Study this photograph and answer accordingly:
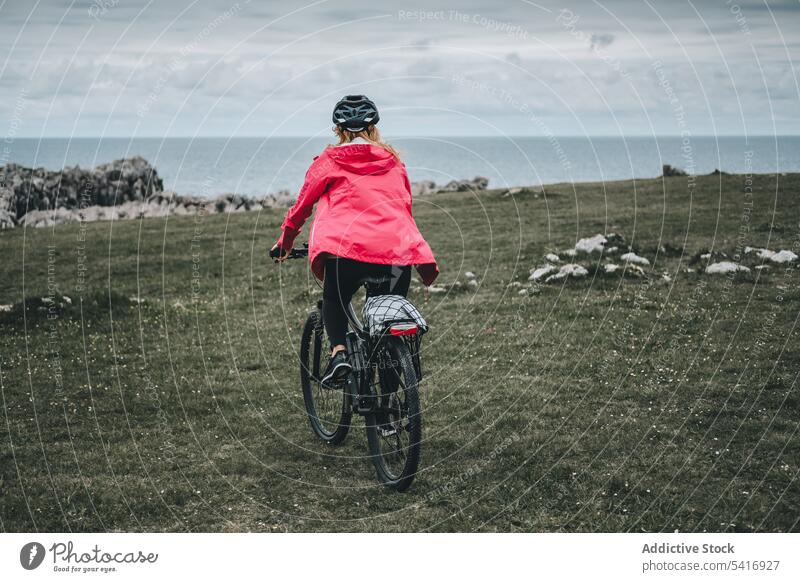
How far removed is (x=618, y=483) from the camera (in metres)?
7.62

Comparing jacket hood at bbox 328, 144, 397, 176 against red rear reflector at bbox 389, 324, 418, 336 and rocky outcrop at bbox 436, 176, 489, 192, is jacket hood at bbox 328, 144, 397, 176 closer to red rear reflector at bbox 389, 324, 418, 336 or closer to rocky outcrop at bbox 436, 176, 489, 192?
red rear reflector at bbox 389, 324, 418, 336

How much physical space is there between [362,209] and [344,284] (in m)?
0.80

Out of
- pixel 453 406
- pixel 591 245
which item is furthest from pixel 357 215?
pixel 591 245

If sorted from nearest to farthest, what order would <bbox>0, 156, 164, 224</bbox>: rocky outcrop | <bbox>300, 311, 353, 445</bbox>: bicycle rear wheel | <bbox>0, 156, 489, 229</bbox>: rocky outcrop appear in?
1. <bbox>300, 311, 353, 445</bbox>: bicycle rear wheel
2. <bbox>0, 156, 489, 229</bbox>: rocky outcrop
3. <bbox>0, 156, 164, 224</bbox>: rocky outcrop

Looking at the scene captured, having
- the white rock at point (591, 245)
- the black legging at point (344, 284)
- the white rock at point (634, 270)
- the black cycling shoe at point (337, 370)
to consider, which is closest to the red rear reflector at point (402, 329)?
the black legging at point (344, 284)

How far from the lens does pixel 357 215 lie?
290 inches

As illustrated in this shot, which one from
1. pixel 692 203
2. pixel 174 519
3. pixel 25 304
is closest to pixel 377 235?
pixel 174 519

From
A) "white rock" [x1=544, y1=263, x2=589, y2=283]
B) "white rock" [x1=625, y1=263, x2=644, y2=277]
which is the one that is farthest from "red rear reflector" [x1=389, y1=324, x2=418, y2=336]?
"white rock" [x1=625, y1=263, x2=644, y2=277]

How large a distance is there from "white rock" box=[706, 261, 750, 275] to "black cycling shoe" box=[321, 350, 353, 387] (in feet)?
34.8

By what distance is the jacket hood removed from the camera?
7.48m

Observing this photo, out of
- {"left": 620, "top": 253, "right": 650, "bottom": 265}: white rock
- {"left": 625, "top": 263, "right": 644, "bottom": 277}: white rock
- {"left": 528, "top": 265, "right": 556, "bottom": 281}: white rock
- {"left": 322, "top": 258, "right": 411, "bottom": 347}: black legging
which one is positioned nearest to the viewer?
{"left": 322, "top": 258, "right": 411, "bottom": 347}: black legging

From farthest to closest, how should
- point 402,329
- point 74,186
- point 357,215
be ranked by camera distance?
point 74,186 < point 357,215 < point 402,329

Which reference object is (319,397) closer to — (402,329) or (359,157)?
(402,329)
